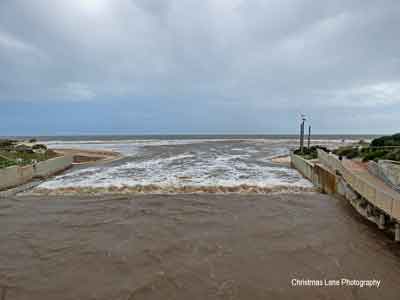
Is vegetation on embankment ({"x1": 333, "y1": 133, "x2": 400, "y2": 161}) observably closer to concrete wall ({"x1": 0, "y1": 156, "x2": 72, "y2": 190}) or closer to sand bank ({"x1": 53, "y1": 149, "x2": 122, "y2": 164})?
concrete wall ({"x1": 0, "y1": 156, "x2": 72, "y2": 190})

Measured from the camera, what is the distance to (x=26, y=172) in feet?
49.8

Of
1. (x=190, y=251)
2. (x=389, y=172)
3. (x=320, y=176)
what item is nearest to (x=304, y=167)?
(x=320, y=176)

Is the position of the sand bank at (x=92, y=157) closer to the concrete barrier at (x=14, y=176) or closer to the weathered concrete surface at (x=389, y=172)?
the concrete barrier at (x=14, y=176)

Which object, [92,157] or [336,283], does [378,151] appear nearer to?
[336,283]

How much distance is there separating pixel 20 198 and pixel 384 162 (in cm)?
1688

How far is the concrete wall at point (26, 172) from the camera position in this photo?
1337 centimetres

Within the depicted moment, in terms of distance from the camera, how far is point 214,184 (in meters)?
14.3

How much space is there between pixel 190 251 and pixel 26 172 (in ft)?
44.3

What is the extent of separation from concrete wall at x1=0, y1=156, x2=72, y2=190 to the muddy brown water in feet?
9.92

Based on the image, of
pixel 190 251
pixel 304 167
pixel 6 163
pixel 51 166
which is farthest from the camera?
pixel 51 166

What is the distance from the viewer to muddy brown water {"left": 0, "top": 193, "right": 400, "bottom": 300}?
525 centimetres

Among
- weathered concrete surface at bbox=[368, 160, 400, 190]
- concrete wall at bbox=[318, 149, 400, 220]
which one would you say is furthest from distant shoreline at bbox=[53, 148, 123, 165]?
weathered concrete surface at bbox=[368, 160, 400, 190]

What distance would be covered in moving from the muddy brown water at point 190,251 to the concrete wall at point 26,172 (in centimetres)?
302

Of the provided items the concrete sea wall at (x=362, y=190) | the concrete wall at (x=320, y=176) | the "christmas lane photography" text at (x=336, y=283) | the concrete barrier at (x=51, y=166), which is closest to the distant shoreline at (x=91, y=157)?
the concrete barrier at (x=51, y=166)
